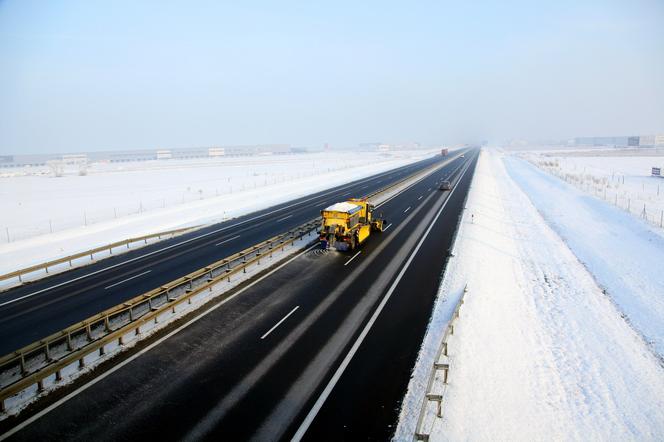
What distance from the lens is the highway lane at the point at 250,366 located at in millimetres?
9422

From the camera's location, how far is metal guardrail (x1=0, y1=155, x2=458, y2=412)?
11.0 metres

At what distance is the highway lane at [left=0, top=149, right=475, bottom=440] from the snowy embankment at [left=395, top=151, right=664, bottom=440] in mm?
1592

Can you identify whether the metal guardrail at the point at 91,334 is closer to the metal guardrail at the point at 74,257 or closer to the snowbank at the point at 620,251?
the metal guardrail at the point at 74,257

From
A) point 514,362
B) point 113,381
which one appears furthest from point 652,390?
point 113,381

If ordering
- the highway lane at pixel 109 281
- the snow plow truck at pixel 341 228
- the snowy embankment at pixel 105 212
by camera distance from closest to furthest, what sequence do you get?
the highway lane at pixel 109 281 < the snow plow truck at pixel 341 228 < the snowy embankment at pixel 105 212

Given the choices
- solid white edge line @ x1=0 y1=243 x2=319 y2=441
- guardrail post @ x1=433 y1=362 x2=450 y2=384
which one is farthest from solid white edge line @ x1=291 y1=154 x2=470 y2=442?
solid white edge line @ x1=0 y1=243 x2=319 y2=441

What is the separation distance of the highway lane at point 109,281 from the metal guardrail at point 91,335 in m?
1.38

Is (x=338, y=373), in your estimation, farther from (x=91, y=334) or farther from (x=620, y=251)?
(x=620, y=251)

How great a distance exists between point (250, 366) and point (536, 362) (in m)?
9.47

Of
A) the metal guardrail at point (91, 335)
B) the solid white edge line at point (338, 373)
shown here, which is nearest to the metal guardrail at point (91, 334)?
the metal guardrail at point (91, 335)

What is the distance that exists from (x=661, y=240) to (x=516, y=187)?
110 ft

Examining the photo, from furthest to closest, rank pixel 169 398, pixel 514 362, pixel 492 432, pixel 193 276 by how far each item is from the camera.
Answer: pixel 193 276
pixel 514 362
pixel 169 398
pixel 492 432

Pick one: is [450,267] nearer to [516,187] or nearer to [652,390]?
[652,390]

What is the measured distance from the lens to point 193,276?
18.5 metres
